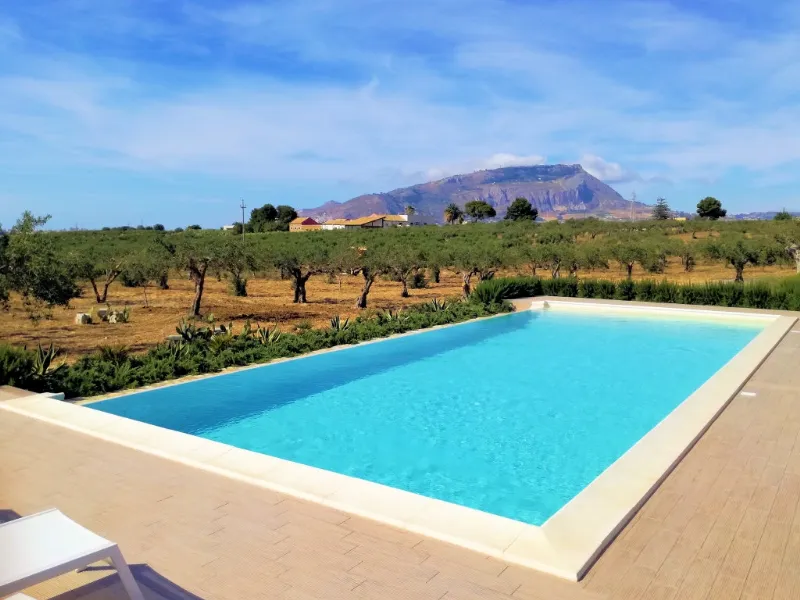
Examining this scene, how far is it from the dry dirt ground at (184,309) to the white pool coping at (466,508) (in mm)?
5265

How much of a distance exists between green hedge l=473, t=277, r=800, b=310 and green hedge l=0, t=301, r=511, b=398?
614 centimetres

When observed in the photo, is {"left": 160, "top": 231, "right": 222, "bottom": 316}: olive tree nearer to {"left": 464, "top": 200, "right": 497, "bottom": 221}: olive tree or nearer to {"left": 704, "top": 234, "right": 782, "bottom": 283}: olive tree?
{"left": 704, "top": 234, "right": 782, "bottom": 283}: olive tree

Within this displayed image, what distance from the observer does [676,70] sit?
59.9 feet

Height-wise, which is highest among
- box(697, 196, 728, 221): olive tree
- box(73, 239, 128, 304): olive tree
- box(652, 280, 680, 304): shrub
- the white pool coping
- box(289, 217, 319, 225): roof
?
box(289, 217, 319, 225): roof

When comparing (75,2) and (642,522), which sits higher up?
(75,2)

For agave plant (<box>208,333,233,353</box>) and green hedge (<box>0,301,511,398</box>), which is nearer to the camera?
green hedge (<box>0,301,511,398</box>)

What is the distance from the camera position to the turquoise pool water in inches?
236

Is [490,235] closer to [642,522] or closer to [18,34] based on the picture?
[18,34]

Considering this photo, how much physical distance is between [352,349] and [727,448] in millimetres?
6768

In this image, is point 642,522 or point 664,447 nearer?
point 642,522

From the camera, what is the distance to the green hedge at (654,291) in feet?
55.6

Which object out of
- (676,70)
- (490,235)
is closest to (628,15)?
(676,70)

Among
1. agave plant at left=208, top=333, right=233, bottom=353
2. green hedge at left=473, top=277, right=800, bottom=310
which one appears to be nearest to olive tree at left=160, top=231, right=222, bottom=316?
agave plant at left=208, top=333, right=233, bottom=353

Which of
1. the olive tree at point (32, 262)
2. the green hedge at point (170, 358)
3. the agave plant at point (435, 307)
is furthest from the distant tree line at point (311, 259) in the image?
the agave plant at point (435, 307)
